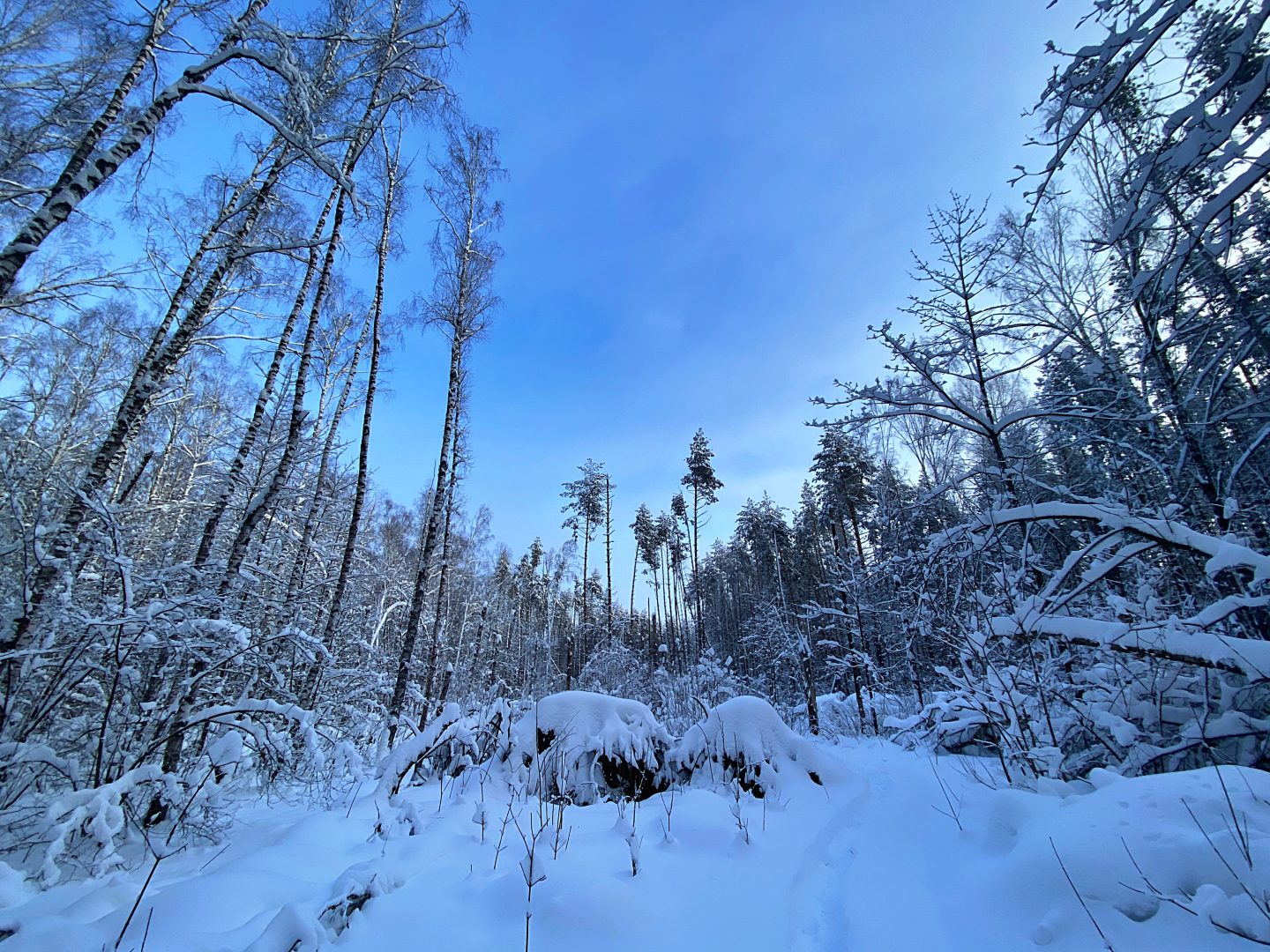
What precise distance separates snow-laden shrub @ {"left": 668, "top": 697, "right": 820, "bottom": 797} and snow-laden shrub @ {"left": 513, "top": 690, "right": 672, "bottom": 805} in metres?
0.39

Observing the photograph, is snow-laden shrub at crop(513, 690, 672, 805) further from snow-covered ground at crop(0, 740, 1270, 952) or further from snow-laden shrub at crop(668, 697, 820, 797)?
snow-covered ground at crop(0, 740, 1270, 952)

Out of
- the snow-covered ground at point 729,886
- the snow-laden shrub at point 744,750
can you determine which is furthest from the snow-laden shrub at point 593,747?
the snow-covered ground at point 729,886

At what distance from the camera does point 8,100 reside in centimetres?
612

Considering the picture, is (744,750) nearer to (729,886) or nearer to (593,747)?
(593,747)

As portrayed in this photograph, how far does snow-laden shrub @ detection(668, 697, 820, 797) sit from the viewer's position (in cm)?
552

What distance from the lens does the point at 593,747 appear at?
5.64 m

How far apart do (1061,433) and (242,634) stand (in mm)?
8978

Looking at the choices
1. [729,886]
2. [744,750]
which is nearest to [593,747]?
[744,750]

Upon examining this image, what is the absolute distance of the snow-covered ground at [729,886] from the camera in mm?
1920

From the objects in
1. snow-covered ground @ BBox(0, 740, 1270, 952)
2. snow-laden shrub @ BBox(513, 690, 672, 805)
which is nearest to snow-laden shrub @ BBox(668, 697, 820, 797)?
snow-laden shrub @ BBox(513, 690, 672, 805)

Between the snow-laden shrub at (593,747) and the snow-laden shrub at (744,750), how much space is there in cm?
39

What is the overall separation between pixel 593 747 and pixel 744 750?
6.13 feet

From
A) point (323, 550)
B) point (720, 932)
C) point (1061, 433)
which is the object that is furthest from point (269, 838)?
point (323, 550)

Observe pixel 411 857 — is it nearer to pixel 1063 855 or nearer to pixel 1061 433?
pixel 1063 855
